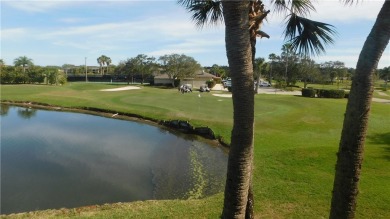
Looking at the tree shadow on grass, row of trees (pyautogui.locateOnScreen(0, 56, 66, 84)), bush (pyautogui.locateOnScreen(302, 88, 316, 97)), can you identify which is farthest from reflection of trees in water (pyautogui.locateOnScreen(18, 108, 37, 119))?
row of trees (pyautogui.locateOnScreen(0, 56, 66, 84))

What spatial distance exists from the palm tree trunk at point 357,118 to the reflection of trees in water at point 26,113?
107 feet

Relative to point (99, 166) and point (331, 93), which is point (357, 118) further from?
point (331, 93)

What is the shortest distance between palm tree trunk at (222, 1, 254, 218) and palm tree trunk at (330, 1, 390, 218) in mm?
1677

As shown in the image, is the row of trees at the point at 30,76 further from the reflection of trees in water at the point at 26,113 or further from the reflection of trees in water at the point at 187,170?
the reflection of trees in water at the point at 187,170

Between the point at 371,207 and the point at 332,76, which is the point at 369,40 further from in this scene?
the point at 332,76

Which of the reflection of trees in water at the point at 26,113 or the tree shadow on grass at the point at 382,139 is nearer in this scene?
the tree shadow on grass at the point at 382,139

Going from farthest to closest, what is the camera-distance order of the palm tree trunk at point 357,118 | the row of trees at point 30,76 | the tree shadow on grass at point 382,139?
1. the row of trees at point 30,76
2. the tree shadow on grass at point 382,139
3. the palm tree trunk at point 357,118

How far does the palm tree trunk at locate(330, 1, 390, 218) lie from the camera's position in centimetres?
521

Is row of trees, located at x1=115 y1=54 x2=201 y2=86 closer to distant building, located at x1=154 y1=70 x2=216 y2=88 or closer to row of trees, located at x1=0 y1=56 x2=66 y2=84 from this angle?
distant building, located at x1=154 y1=70 x2=216 y2=88

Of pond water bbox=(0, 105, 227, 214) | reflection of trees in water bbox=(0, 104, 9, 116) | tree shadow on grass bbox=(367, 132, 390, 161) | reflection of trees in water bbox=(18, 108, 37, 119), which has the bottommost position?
reflection of trees in water bbox=(0, 104, 9, 116)

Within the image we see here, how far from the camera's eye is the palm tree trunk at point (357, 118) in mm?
5211

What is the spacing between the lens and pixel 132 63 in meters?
93.1

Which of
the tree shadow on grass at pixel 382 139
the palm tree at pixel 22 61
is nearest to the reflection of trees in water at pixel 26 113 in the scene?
the tree shadow on grass at pixel 382 139

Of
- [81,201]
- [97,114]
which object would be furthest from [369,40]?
[97,114]
